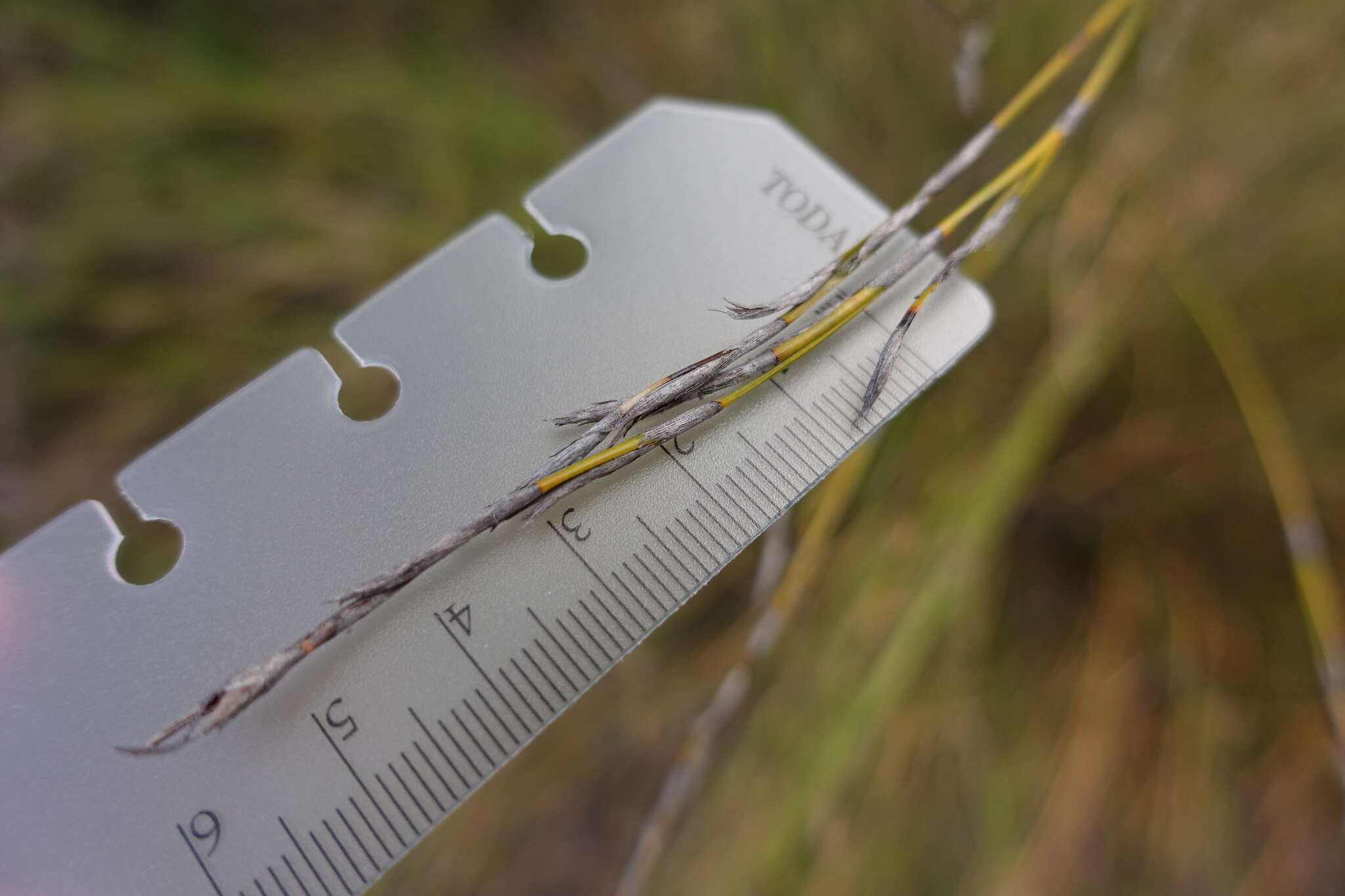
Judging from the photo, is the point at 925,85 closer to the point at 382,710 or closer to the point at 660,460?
the point at 660,460

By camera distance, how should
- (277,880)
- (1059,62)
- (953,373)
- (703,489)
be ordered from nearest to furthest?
(277,880), (703,489), (1059,62), (953,373)

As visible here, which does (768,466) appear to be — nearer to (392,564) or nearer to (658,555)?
(658,555)

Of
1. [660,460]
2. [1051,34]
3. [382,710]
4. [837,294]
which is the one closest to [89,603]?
[382,710]

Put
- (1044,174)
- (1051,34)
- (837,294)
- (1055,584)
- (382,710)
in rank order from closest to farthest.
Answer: (382,710)
(837,294)
(1044,174)
(1051,34)
(1055,584)

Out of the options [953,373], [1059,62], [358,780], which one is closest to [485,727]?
[358,780]

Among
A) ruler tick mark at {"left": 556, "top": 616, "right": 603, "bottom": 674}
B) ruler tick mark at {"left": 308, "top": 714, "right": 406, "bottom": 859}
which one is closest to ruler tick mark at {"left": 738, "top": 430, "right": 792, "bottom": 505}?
ruler tick mark at {"left": 556, "top": 616, "right": 603, "bottom": 674}

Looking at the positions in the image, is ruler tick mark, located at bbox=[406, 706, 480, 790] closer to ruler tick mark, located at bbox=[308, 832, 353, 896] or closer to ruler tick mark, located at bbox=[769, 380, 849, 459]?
ruler tick mark, located at bbox=[308, 832, 353, 896]
